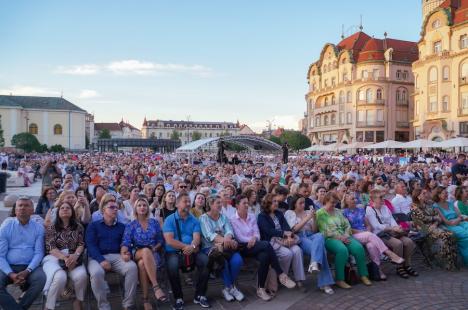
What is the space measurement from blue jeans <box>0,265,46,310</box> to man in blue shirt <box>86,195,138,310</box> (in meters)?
0.60

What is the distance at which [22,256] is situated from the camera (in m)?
5.01

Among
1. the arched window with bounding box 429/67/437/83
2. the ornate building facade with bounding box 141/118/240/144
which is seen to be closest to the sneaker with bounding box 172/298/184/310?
the arched window with bounding box 429/67/437/83

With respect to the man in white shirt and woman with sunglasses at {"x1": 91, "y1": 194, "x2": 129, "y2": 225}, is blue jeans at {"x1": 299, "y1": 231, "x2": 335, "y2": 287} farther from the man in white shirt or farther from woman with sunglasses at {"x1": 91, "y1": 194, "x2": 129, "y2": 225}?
woman with sunglasses at {"x1": 91, "y1": 194, "x2": 129, "y2": 225}

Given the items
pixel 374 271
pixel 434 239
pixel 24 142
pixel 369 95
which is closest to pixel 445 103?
pixel 369 95

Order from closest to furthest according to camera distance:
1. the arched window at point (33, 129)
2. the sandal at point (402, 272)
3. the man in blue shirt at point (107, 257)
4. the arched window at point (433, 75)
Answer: the man in blue shirt at point (107, 257)
the sandal at point (402, 272)
the arched window at point (433, 75)
the arched window at point (33, 129)

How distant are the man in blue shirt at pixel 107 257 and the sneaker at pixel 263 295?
1.82 meters

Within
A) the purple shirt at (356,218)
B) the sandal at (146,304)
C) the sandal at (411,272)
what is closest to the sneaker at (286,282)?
the purple shirt at (356,218)

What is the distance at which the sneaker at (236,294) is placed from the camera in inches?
219

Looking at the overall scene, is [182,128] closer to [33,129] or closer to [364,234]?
[33,129]

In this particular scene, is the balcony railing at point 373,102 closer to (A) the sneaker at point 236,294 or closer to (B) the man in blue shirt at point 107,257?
(A) the sneaker at point 236,294

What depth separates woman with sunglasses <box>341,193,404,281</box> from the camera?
637 cm

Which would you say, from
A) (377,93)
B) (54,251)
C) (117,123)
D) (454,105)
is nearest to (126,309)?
(54,251)

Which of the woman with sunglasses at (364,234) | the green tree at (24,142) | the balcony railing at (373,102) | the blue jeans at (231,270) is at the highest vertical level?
the balcony railing at (373,102)

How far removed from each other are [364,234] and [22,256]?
208 inches
